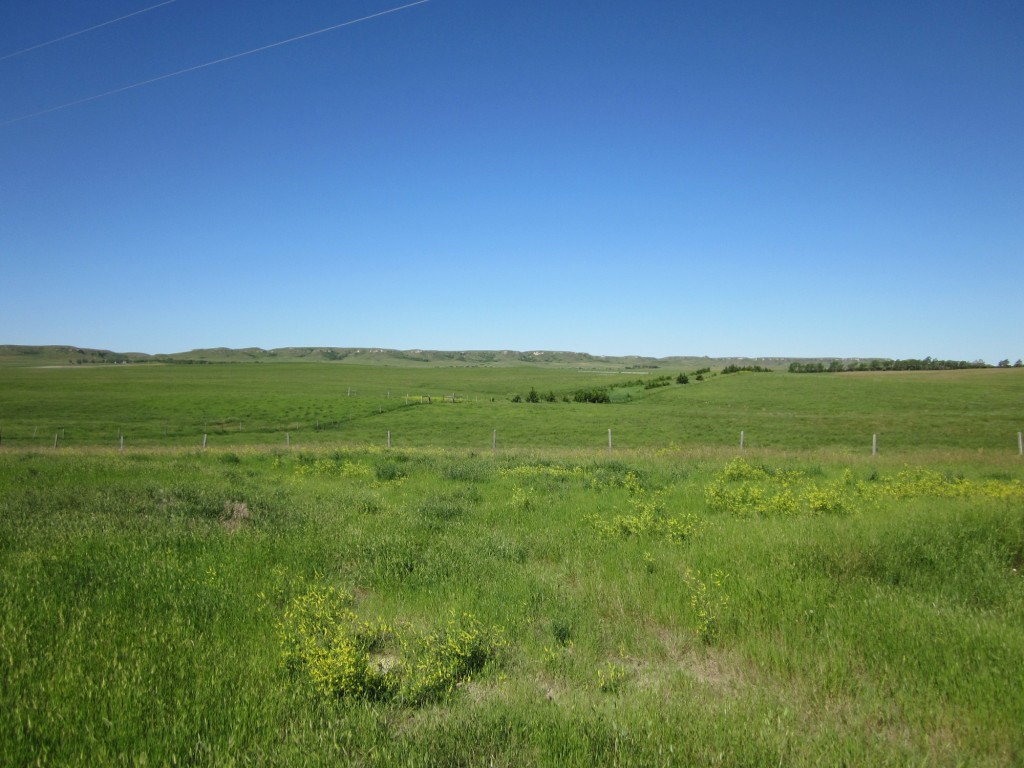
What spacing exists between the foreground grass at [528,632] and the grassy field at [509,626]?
0.03 meters

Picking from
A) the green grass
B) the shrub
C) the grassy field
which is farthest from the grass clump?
the shrub

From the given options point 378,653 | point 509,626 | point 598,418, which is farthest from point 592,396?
point 378,653

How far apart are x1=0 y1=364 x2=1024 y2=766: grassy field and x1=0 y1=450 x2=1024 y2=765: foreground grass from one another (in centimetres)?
3

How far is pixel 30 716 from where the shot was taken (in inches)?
159

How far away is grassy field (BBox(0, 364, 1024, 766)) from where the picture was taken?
3963 millimetres

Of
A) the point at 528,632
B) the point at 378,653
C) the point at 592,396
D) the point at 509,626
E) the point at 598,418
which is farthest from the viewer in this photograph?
the point at 592,396

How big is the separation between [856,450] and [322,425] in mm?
46917

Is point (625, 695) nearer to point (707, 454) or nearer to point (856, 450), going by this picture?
point (707, 454)

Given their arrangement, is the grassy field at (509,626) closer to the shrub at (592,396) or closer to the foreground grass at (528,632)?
the foreground grass at (528,632)

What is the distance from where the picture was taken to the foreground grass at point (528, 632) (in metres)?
3.94

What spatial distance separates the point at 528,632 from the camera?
594cm

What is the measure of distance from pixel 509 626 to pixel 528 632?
267 millimetres

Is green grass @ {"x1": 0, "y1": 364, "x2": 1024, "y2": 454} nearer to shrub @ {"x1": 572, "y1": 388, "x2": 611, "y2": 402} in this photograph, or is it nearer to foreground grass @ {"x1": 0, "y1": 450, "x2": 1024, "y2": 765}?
shrub @ {"x1": 572, "y1": 388, "x2": 611, "y2": 402}

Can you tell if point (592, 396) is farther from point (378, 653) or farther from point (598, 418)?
point (378, 653)
